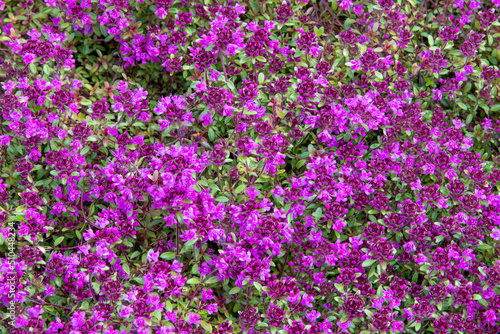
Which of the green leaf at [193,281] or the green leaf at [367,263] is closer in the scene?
the green leaf at [193,281]

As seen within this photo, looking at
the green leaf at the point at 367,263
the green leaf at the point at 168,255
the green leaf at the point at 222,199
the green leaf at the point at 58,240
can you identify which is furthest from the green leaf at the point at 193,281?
the green leaf at the point at 367,263

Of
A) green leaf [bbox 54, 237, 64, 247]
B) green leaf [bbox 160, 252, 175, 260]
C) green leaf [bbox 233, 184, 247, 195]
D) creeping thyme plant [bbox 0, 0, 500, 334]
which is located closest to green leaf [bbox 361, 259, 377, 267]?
creeping thyme plant [bbox 0, 0, 500, 334]

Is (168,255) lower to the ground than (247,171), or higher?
lower

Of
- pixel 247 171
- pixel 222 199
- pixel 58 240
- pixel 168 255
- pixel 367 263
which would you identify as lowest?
pixel 58 240

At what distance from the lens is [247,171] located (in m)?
3.24

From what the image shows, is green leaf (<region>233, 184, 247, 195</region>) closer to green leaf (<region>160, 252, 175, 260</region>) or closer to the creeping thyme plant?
the creeping thyme plant

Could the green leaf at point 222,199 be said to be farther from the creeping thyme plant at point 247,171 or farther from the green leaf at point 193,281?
the green leaf at point 193,281

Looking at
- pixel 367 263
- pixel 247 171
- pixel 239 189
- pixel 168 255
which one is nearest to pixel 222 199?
pixel 239 189

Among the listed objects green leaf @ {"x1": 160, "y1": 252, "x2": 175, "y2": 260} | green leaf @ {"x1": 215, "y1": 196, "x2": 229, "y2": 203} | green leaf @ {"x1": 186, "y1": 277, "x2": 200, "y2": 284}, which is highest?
green leaf @ {"x1": 215, "y1": 196, "x2": 229, "y2": 203}

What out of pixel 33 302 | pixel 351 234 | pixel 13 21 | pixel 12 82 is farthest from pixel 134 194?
pixel 13 21

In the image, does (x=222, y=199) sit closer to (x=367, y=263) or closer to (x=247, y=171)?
(x=247, y=171)

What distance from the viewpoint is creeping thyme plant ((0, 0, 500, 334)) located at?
3.01 m

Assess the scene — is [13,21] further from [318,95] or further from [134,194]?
[318,95]

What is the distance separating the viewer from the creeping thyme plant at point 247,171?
119 inches
